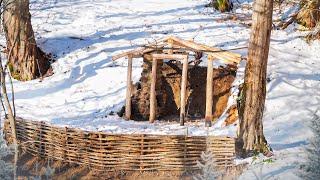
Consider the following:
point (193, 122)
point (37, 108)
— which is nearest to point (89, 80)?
point (37, 108)

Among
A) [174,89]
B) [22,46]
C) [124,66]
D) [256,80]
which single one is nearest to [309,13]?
[174,89]

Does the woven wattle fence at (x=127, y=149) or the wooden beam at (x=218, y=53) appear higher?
the wooden beam at (x=218, y=53)

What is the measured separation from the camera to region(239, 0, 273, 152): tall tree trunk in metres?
9.11

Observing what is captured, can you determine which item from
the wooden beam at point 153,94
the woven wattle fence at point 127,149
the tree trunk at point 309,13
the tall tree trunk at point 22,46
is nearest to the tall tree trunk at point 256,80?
A: the woven wattle fence at point 127,149

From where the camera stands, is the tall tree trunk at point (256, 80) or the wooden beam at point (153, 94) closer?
the tall tree trunk at point (256, 80)

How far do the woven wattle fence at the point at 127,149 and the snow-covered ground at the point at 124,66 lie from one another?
1.47m

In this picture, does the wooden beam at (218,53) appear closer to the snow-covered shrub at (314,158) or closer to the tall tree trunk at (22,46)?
the tall tree trunk at (22,46)

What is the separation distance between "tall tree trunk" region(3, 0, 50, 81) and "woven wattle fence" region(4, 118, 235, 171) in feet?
19.1

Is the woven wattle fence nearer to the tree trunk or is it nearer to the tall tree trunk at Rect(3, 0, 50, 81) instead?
the tall tree trunk at Rect(3, 0, 50, 81)

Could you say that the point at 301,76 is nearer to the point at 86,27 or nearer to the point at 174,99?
the point at 174,99

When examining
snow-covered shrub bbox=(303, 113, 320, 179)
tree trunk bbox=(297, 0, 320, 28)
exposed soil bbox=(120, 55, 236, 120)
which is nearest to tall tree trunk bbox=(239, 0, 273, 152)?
snow-covered shrub bbox=(303, 113, 320, 179)

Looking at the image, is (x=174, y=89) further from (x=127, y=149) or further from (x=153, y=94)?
(x=127, y=149)

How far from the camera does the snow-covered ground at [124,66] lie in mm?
12656

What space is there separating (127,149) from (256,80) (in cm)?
337
